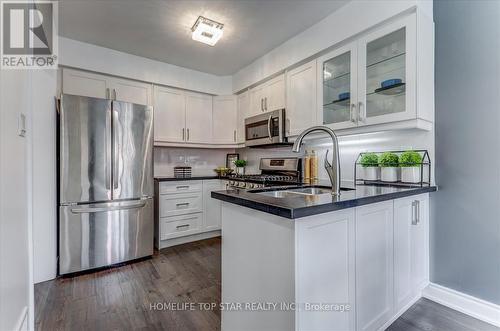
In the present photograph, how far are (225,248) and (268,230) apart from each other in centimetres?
44

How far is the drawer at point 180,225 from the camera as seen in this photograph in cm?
305

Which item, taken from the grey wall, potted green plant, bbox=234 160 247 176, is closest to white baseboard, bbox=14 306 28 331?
the grey wall

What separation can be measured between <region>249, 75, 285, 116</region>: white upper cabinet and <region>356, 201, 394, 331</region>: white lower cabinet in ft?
5.99

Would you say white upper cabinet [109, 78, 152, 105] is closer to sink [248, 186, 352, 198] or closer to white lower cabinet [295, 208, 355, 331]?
sink [248, 186, 352, 198]

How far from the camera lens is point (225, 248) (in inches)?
57.9

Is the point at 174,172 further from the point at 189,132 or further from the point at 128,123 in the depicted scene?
the point at 128,123

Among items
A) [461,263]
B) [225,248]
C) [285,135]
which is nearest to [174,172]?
[285,135]

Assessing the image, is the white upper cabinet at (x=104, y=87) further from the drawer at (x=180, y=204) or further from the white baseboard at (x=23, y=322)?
Result: the white baseboard at (x=23, y=322)

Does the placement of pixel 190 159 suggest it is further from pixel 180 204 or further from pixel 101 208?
pixel 101 208

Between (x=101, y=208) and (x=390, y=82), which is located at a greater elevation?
(x=390, y=82)

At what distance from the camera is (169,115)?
3385mm

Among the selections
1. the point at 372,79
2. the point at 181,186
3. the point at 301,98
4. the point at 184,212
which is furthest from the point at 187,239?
the point at 372,79

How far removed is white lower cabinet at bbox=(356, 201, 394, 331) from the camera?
132cm

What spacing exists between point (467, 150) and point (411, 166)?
36cm
